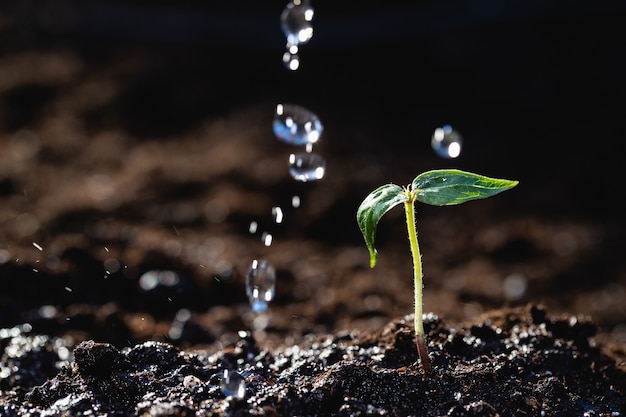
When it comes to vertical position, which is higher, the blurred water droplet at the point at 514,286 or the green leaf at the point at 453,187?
the blurred water droplet at the point at 514,286

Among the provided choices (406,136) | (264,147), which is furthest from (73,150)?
(406,136)

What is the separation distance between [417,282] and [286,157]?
2.36 m

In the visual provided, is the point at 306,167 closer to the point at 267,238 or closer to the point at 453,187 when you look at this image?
the point at 453,187

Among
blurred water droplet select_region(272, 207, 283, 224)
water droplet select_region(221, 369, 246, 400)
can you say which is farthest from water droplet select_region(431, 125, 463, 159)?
water droplet select_region(221, 369, 246, 400)

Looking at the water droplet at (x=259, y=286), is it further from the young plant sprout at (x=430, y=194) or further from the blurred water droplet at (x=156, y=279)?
the young plant sprout at (x=430, y=194)

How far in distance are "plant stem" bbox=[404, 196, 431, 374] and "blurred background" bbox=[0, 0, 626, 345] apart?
0.86m

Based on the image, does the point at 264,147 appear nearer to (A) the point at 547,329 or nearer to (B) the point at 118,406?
(A) the point at 547,329

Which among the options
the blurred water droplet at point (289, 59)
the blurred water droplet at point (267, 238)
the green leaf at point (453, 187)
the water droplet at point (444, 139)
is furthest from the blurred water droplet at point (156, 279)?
the blurred water droplet at point (289, 59)

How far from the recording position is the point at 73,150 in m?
3.68

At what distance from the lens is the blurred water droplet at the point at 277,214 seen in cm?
313

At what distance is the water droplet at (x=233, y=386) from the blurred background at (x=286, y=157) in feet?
2.18

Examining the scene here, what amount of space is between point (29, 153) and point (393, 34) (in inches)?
91.7

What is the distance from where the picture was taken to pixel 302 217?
3229 millimetres

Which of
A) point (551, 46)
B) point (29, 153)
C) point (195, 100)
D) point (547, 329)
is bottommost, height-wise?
point (547, 329)
